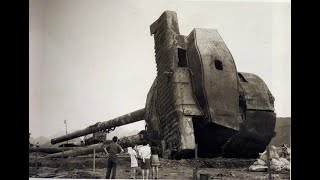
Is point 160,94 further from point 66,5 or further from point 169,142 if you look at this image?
point 66,5

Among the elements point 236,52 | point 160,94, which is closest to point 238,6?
point 236,52

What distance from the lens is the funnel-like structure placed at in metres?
4.89

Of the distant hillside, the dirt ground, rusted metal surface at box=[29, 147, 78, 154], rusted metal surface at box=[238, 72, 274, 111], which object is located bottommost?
the dirt ground

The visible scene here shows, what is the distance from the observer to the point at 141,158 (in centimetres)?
500

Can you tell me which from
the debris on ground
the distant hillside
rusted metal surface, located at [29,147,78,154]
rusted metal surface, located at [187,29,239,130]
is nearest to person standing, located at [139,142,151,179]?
rusted metal surface, located at [187,29,239,130]

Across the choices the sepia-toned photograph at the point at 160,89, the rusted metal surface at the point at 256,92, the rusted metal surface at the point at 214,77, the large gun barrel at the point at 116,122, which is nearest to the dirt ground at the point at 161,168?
the sepia-toned photograph at the point at 160,89

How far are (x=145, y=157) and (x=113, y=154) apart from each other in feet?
1.08

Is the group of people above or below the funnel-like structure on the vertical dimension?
below

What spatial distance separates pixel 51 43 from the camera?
5.13 metres

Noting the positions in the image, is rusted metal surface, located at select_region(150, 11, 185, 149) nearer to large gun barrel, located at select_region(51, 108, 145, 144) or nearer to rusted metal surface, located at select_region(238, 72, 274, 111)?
large gun barrel, located at select_region(51, 108, 145, 144)

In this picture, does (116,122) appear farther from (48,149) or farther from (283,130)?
(283,130)

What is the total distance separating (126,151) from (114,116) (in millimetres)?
370

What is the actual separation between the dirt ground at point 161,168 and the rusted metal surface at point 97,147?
62mm

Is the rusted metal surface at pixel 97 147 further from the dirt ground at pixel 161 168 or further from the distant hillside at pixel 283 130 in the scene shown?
the distant hillside at pixel 283 130
